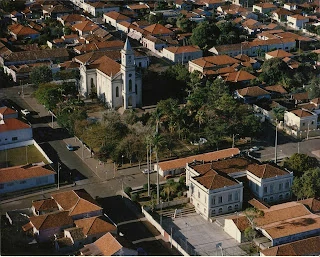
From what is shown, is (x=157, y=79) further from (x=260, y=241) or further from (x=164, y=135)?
(x=260, y=241)

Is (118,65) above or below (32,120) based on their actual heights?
above

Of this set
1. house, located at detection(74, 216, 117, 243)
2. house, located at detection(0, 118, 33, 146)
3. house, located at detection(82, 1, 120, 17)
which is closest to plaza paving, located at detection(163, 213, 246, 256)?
house, located at detection(74, 216, 117, 243)

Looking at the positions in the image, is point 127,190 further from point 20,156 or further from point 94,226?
point 20,156

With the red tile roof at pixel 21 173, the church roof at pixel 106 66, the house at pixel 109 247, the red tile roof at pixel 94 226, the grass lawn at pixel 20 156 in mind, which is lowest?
the grass lawn at pixel 20 156

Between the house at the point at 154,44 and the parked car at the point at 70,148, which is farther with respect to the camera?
the house at the point at 154,44

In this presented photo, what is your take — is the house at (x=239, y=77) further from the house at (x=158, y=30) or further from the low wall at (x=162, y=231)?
the low wall at (x=162, y=231)

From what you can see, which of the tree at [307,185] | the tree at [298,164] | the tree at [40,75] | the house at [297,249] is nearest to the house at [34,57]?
the tree at [40,75]

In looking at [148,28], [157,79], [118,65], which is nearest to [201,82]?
[157,79]
